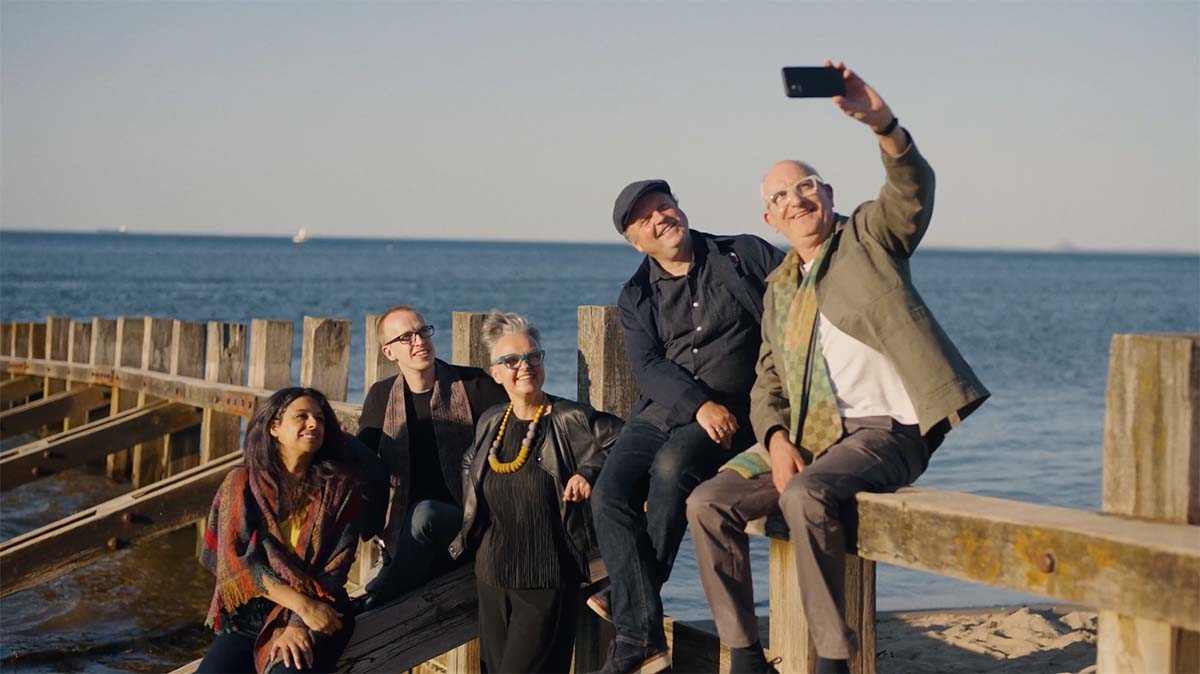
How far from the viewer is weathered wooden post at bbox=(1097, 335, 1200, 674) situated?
116 inches

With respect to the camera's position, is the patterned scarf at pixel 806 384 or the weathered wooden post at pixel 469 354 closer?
the patterned scarf at pixel 806 384

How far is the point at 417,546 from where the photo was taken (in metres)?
4.88

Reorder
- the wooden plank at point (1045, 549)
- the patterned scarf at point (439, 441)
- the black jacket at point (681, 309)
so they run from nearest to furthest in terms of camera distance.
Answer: the wooden plank at point (1045, 549) < the black jacket at point (681, 309) < the patterned scarf at point (439, 441)

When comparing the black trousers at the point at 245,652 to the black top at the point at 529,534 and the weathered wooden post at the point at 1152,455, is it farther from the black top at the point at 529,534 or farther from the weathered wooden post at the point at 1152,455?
the weathered wooden post at the point at 1152,455

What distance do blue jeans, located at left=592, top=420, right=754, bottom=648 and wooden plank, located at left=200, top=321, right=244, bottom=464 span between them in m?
5.57

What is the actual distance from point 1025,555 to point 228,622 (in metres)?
2.82

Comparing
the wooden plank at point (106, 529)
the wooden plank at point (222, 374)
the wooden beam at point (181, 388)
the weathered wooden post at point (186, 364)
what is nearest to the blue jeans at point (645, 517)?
the wooden beam at point (181, 388)

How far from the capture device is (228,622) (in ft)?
15.0

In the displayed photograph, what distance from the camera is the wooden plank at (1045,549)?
282 centimetres

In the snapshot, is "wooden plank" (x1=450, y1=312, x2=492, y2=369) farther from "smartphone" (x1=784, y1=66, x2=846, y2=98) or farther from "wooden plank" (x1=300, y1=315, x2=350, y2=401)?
"smartphone" (x1=784, y1=66, x2=846, y2=98)

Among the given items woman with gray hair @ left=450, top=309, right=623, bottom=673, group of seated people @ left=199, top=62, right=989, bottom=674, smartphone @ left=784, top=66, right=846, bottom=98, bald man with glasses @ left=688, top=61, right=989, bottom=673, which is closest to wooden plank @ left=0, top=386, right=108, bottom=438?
group of seated people @ left=199, top=62, right=989, bottom=674

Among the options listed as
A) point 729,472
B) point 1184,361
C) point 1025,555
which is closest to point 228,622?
point 729,472

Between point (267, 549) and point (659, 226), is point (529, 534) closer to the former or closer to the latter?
point (267, 549)

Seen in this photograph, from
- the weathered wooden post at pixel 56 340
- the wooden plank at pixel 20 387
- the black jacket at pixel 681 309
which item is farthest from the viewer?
the wooden plank at pixel 20 387
